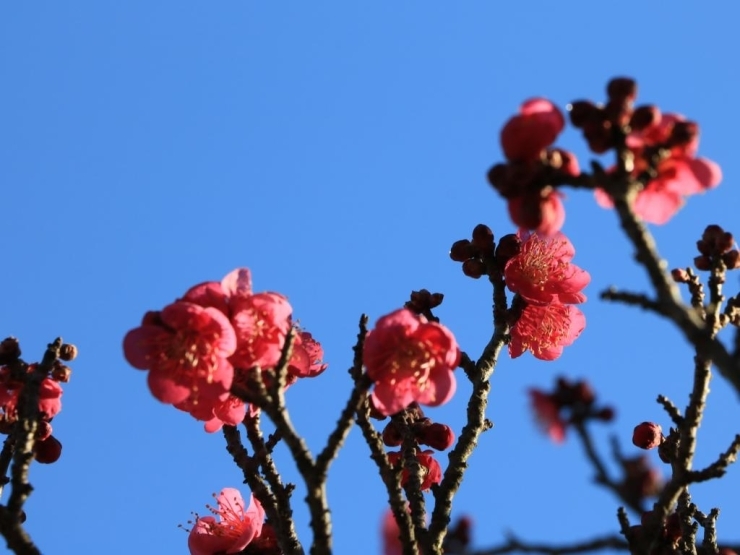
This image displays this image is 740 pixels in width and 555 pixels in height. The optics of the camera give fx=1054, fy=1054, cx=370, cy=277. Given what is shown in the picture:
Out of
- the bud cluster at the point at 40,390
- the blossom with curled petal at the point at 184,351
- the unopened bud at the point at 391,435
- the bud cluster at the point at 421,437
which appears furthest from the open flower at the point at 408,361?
the bud cluster at the point at 40,390

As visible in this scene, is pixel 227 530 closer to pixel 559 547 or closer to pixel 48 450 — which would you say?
pixel 48 450

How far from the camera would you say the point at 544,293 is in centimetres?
488

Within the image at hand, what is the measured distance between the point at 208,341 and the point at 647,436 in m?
2.22

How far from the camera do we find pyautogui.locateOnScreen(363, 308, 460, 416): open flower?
12.3 feet

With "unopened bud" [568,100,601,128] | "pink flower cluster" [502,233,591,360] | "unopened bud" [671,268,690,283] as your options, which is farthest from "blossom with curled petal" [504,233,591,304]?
"unopened bud" [568,100,601,128]

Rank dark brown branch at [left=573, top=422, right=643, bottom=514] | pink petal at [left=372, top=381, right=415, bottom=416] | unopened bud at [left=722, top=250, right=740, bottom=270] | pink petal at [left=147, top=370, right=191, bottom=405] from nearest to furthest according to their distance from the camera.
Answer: dark brown branch at [left=573, top=422, right=643, bottom=514] < pink petal at [left=147, top=370, right=191, bottom=405] < pink petal at [left=372, top=381, right=415, bottom=416] < unopened bud at [left=722, top=250, right=740, bottom=270]

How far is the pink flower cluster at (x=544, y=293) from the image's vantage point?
488 centimetres

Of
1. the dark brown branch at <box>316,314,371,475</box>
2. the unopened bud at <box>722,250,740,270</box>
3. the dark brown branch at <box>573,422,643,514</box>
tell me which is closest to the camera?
the dark brown branch at <box>573,422,643,514</box>

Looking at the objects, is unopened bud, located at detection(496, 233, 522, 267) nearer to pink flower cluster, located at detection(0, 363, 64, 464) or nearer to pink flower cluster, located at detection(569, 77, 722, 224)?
pink flower cluster, located at detection(569, 77, 722, 224)

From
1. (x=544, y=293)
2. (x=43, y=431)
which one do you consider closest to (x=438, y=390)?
(x=544, y=293)

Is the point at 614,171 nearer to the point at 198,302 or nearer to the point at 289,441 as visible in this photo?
the point at 289,441

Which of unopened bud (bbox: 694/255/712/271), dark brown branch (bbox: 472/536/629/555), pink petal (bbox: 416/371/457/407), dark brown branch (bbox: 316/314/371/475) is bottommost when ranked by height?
dark brown branch (bbox: 472/536/629/555)

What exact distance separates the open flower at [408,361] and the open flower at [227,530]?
1085mm

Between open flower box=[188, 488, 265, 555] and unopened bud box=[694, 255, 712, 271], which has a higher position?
unopened bud box=[694, 255, 712, 271]
